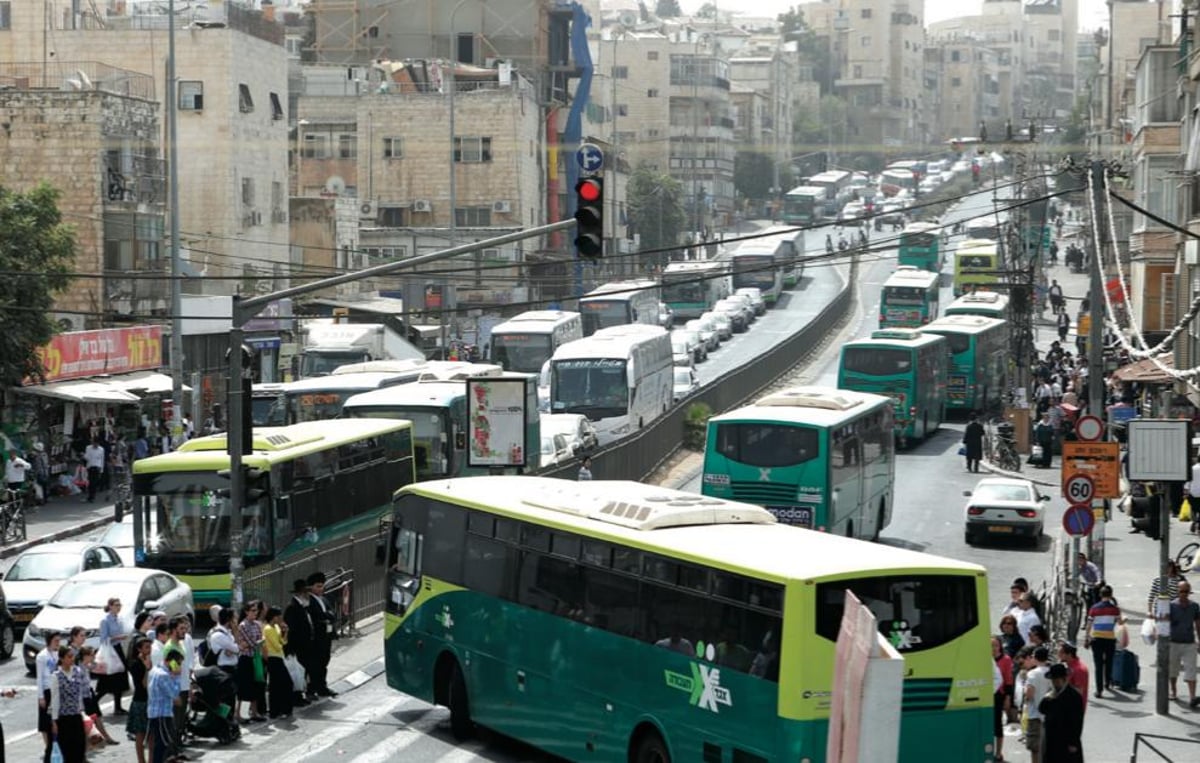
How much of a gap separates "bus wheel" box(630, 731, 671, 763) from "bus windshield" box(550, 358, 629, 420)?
33.7m

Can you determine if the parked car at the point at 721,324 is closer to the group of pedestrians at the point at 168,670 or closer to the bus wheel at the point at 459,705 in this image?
the group of pedestrians at the point at 168,670

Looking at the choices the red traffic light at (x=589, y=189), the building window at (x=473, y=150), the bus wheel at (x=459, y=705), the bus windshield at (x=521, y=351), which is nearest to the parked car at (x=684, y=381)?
the bus windshield at (x=521, y=351)

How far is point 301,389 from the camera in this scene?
1748 inches

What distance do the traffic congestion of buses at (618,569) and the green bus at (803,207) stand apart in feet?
342

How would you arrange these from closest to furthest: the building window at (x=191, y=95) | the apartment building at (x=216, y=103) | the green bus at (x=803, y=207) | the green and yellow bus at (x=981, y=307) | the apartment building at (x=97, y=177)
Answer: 1. the apartment building at (x=97, y=177)
2. the green and yellow bus at (x=981, y=307)
3. the building window at (x=191, y=95)
4. the apartment building at (x=216, y=103)
5. the green bus at (x=803, y=207)

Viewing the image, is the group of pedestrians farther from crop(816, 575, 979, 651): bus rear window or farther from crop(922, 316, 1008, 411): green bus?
crop(922, 316, 1008, 411): green bus

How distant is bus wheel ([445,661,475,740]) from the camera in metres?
21.1

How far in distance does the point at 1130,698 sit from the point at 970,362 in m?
36.0

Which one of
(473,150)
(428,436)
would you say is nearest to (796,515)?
(428,436)

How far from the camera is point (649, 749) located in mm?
17812

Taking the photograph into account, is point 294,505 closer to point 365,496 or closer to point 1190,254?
point 365,496

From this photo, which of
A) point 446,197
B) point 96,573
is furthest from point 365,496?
point 446,197

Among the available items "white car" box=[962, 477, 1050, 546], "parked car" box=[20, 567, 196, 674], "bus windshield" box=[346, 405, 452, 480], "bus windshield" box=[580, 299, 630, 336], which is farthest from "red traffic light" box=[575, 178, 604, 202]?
"bus windshield" box=[580, 299, 630, 336]

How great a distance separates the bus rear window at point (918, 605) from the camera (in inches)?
634
